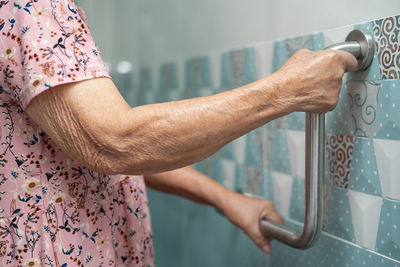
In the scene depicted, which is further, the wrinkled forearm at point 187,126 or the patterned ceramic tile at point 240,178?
the patterned ceramic tile at point 240,178

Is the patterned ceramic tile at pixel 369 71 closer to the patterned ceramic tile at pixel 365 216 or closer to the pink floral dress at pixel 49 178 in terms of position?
the patterned ceramic tile at pixel 365 216

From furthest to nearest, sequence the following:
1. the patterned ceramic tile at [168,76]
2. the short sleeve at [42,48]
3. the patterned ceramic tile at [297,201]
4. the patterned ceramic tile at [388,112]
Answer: the patterned ceramic tile at [168,76]
the patterned ceramic tile at [297,201]
the patterned ceramic tile at [388,112]
the short sleeve at [42,48]

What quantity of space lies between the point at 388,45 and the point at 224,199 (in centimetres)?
43

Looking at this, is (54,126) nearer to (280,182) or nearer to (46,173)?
(46,173)

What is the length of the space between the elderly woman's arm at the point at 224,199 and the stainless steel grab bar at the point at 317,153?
13 cm

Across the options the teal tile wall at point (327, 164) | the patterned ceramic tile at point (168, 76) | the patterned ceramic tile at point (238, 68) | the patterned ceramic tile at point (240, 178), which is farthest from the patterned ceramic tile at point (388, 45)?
the patterned ceramic tile at point (168, 76)

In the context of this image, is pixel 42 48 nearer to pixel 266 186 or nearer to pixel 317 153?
pixel 317 153

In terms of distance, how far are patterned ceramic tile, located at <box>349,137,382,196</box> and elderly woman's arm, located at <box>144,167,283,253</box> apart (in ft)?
0.64

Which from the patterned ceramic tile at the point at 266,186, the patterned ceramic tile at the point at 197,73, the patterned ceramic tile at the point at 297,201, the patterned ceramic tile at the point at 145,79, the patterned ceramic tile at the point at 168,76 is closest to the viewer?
the patterned ceramic tile at the point at 297,201

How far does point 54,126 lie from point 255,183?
22.5 inches

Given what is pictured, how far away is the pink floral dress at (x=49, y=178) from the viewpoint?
52 centimetres

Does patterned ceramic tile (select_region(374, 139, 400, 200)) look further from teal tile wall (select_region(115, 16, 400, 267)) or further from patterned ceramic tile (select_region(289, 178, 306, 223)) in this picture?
patterned ceramic tile (select_region(289, 178, 306, 223))

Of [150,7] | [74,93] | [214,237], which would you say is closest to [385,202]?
[74,93]

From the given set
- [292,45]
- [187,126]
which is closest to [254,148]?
[292,45]
